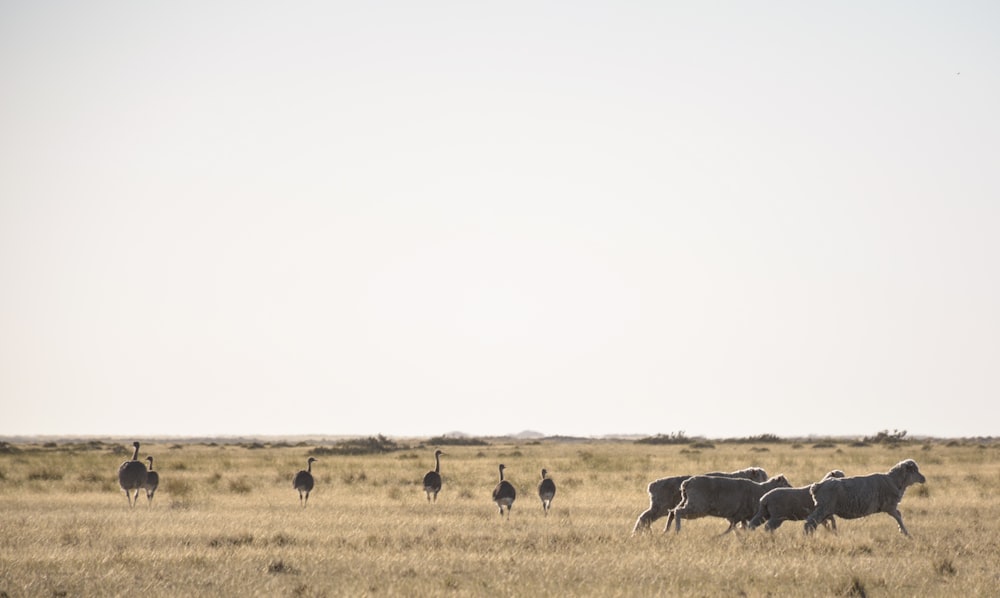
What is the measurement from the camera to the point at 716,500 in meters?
21.2

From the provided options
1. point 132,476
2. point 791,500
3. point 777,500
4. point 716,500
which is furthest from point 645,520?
point 132,476

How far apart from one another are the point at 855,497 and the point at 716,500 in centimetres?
245

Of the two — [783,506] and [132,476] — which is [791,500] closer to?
[783,506]

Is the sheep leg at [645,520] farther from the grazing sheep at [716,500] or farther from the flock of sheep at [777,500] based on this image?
the grazing sheep at [716,500]

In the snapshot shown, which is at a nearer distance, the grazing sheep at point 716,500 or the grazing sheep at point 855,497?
the grazing sheep at point 855,497

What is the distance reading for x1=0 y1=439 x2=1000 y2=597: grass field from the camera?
49.1 ft

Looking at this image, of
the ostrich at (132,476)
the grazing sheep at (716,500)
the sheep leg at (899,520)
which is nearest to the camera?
the sheep leg at (899,520)

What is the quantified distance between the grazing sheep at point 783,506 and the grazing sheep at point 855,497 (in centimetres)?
19

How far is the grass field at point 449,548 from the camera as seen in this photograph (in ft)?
49.1

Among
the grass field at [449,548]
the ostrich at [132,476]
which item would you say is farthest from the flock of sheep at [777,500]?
the ostrich at [132,476]

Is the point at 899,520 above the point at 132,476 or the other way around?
the other way around

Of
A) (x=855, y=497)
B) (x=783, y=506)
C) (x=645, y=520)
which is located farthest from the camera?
(x=645, y=520)

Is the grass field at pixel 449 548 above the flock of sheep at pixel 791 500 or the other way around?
the other way around

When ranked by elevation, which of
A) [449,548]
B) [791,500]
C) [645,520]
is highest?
[791,500]
